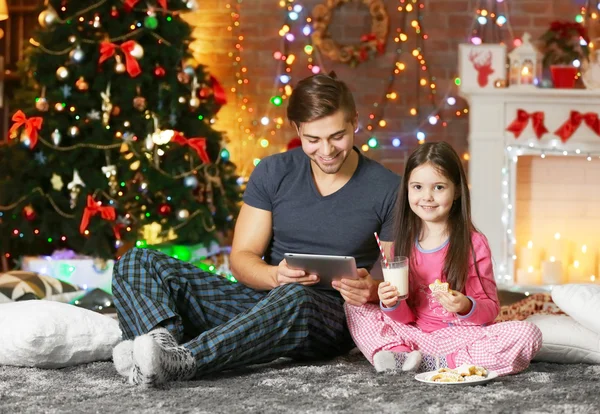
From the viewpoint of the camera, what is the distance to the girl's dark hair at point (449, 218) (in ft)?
8.29

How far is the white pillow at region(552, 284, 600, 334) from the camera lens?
264 cm

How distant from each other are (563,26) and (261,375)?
3.30 m

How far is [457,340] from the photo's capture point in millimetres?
2498

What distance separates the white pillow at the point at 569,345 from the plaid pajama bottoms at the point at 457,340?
28cm

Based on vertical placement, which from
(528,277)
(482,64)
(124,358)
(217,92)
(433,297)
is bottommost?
(528,277)

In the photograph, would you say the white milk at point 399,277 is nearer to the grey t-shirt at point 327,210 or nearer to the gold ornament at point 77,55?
the grey t-shirt at point 327,210

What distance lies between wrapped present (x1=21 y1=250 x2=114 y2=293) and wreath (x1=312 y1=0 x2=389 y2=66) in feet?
5.92

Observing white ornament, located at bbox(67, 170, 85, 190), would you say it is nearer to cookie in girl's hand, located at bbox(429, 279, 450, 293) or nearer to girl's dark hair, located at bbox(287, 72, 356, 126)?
girl's dark hair, located at bbox(287, 72, 356, 126)

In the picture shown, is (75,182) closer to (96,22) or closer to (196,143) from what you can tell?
(196,143)

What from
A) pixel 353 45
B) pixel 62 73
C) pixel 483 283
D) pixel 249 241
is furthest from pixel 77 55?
pixel 483 283

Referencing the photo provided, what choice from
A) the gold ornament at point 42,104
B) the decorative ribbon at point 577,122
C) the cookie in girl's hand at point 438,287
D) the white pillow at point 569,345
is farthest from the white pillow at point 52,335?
the decorative ribbon at point 577,122

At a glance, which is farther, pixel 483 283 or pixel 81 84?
pixel 81 84

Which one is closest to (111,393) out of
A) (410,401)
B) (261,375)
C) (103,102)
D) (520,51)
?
(261,375)

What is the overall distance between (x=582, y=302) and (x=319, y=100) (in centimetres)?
94
